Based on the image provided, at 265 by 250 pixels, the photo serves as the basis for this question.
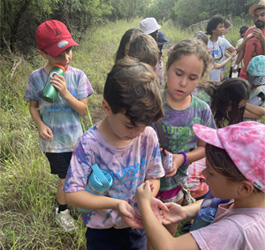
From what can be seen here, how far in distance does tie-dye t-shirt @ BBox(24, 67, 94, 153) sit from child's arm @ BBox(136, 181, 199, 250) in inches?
46.1

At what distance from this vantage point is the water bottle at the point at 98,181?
1163mm

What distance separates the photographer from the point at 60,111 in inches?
82.7

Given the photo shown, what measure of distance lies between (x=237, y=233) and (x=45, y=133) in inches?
64.3

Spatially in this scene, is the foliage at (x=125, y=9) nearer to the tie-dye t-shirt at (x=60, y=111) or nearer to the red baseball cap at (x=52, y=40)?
the red baseball cap at (x=52, y=40)

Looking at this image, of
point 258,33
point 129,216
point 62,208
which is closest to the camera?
point 129,216

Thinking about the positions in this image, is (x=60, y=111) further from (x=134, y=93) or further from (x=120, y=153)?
(x=134, y=93)

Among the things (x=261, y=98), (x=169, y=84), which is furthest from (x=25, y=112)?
(x=261, y=98)

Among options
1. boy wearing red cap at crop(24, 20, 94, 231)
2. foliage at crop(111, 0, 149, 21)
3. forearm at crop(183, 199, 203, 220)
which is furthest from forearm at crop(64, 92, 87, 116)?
foliage at crop(111, 0, 149, 21)

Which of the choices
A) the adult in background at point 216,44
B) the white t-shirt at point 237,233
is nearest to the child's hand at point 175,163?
the white t-shirt at point 237,233

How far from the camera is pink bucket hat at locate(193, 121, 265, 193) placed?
3.08ft

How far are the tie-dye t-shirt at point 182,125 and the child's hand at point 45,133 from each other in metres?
0.99

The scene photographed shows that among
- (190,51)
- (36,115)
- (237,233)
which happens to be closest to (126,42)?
(190,51)

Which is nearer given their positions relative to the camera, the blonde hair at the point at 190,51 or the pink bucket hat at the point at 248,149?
the pink bucket hat at the point at 248,149

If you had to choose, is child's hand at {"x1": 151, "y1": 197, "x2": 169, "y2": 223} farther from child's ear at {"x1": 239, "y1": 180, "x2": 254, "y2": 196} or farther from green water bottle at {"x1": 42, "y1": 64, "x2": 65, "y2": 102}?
green water bottle at {"x1": 42, "y1": 64, "x2": 65, "y2": 102}
